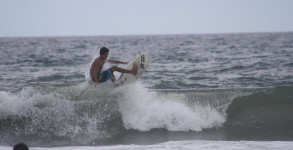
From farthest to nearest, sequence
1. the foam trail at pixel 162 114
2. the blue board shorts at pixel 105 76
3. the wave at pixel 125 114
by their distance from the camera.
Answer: the blue board shorts at pixel 105 76 < the foam trail at pixel 162 114 < the wave at pixel 125 114

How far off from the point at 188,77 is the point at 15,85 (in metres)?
8.04

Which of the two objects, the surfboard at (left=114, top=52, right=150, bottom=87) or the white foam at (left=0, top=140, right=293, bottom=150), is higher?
the surfboard at (left=114, top=52, right=150, bottom=87)

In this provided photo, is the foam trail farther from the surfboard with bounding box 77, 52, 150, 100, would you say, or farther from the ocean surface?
the surfboard with bounding box 77, 52, 150, 100

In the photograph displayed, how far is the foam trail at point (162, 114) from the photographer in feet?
25.0

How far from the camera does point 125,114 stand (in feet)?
26.9

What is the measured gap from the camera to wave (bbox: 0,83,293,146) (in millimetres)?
7301

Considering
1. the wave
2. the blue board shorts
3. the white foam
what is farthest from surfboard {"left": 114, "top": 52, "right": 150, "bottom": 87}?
the white foam

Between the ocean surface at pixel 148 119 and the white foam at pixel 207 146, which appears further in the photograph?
the ocean surface at pixel 148 119

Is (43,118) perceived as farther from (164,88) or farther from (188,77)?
(188,77)

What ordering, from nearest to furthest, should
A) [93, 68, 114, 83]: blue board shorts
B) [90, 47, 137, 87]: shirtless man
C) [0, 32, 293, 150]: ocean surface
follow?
[0, 32, 293, 150]: ocean surface, [90, 47, 137, 87]: shirtless man, [93, 68, 114, 83]: blue board shorts

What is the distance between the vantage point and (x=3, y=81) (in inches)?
553

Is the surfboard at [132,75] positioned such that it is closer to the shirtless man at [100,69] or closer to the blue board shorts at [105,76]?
the shirtless man at [100,69]

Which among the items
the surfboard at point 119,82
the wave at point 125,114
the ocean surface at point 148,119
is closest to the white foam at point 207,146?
the ocean surface at point 148,119

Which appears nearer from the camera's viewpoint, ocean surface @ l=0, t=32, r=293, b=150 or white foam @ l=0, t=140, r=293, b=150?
white foam @ l=0, t=140, r=293, b=150
